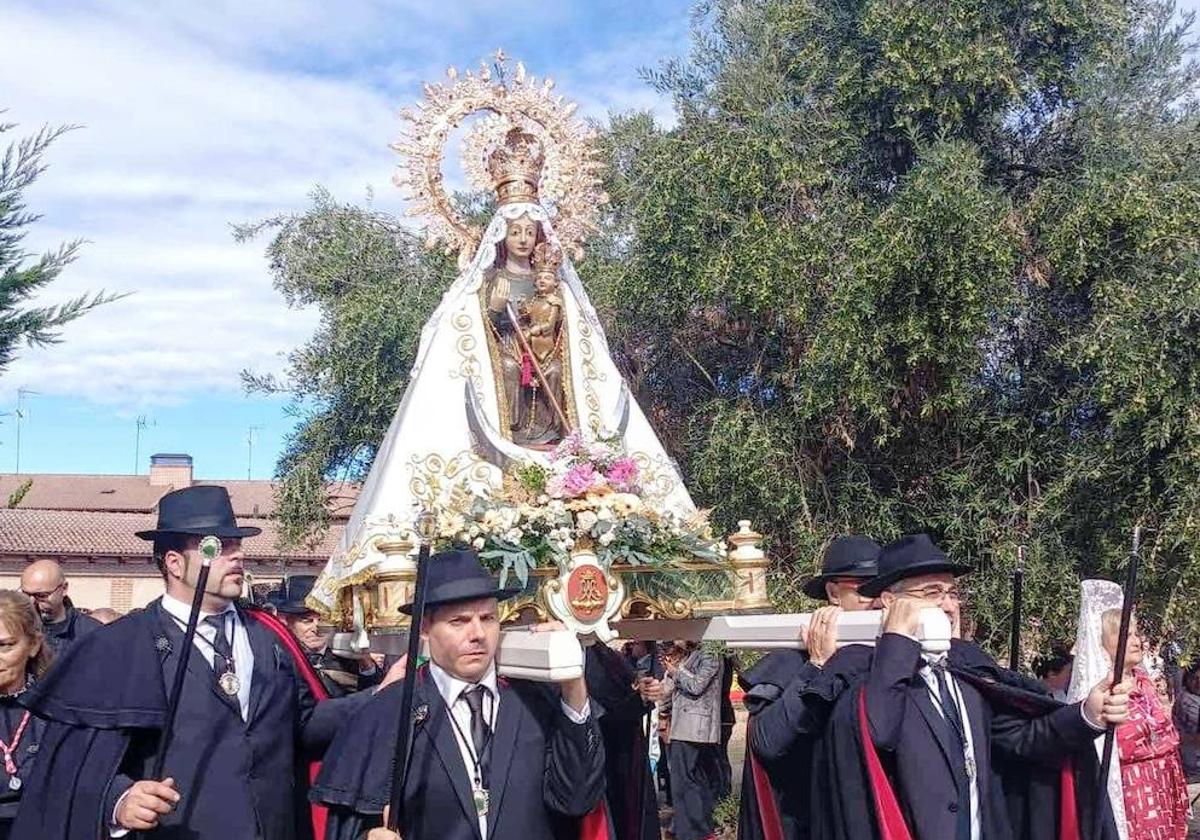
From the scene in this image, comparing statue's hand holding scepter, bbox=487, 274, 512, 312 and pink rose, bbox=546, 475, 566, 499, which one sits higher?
statue's hand holding scepter, bbox=487, 274, 512, 312

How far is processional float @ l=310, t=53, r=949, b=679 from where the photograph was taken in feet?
20.8

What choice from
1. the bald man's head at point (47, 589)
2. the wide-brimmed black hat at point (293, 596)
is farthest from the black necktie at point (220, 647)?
the bald man's head at point (47, 589)

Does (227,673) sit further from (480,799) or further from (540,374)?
Result: (540,374)

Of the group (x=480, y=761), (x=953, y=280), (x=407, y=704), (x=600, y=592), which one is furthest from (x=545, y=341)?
(x=407, y=704)

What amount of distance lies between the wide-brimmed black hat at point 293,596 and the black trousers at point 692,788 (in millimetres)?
4259

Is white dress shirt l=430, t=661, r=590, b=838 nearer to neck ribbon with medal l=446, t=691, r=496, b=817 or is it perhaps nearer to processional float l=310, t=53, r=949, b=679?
neck ribbon with medal l=446, t=691, r=496, b=817

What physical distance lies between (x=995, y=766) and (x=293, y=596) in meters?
4.03

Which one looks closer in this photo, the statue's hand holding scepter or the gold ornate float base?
the gold ornate float base

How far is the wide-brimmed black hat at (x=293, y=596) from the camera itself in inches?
281

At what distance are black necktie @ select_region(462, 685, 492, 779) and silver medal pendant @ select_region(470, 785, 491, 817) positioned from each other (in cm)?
5

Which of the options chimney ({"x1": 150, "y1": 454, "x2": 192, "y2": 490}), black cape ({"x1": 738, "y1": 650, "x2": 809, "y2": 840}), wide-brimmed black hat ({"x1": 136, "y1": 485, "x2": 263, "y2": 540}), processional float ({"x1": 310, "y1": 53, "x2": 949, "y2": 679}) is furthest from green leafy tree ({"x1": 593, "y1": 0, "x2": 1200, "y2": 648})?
chimney ({"x1": 150, "y1": 454, "x2": 192, "y2": 490})

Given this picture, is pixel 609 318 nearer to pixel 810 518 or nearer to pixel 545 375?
pixel 810 518

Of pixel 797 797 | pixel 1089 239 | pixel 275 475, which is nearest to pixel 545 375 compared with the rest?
pixel 797 797

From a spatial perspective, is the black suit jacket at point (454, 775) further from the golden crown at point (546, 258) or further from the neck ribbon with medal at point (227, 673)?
the golden crown at point (546, 258)
